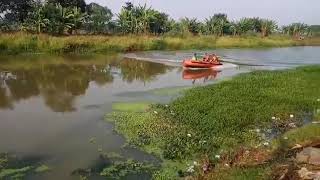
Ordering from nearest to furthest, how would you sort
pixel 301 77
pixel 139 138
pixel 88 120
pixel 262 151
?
pixel 262 151, pixel 139 138, pixel 88 120, pixel 301 77

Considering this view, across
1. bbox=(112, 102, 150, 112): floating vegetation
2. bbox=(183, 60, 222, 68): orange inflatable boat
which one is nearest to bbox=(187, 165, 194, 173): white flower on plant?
bbox=(112, 102, 150, 112): floating vegetation

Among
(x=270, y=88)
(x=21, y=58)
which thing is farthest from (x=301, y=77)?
(x=21, y=58)

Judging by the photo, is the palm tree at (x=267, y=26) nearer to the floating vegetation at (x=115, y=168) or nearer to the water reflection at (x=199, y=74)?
the water reflection at (x=199, y=74)

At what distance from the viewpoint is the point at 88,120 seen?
13.5 m

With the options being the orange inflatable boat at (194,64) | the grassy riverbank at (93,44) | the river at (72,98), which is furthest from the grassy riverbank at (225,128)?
the grassy riverbank at (93,44)

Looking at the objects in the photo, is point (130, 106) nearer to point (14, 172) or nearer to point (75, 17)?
point (14, 172)

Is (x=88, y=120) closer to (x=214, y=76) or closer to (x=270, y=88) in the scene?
(x=270, y=88)

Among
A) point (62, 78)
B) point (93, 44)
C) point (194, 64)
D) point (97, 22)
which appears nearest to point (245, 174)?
point (62, 78)

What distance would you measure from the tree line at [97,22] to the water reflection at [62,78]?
1413 cm

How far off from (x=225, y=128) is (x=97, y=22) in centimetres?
4756

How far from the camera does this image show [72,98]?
17.5m

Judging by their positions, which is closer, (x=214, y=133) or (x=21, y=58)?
(x=214, y=133)

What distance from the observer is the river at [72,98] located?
1033 cm

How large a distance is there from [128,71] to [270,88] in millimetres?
11100
